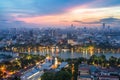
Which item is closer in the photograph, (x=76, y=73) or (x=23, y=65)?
(x=76, y=73)

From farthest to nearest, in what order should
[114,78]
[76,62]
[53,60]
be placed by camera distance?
1. [53,60]
2. [76,62]
3. [114,78]

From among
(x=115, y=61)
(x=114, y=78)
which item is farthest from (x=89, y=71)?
(x=115, y=61)

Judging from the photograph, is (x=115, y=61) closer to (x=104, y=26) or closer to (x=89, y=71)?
(x=89, y=71)

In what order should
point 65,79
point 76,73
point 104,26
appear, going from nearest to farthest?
point 65,79
point 76,73
point 104,26

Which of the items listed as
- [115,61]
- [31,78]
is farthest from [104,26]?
[31,78]

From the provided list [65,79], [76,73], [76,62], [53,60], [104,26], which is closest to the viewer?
[65,79]

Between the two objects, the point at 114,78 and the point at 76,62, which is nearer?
the point at 114,78

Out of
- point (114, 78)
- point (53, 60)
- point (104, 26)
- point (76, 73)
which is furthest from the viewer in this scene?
point (104, 26)

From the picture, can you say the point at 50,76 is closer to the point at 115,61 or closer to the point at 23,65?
the point at 23,65
